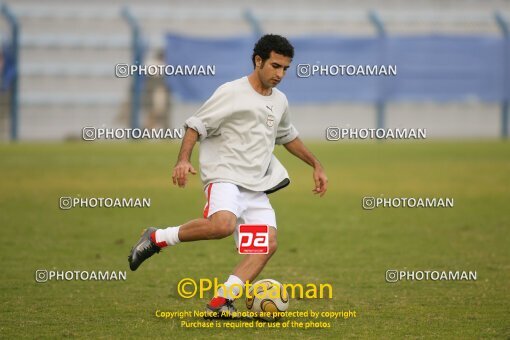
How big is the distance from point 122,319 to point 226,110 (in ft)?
4.82

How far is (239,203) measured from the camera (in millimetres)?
7492

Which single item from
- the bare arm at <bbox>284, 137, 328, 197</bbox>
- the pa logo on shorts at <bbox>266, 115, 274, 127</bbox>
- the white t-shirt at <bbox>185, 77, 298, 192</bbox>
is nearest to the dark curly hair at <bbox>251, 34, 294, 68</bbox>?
the white t-shirt at <bbox>185, 77, 298, 192</bbox>

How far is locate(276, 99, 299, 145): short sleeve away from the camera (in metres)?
7.80

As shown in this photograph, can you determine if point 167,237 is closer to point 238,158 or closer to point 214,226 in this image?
point 214,226

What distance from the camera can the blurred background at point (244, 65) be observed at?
26.1 m

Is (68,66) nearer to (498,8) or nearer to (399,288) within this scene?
(498,8)

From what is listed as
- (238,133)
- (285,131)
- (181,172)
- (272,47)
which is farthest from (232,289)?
(272,47)

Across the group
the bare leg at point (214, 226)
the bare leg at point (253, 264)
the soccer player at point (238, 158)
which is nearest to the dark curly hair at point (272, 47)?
the soccer player at point (238, 158)

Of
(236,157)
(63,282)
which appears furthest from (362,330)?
(63,282)

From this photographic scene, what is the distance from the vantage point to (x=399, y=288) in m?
8.69

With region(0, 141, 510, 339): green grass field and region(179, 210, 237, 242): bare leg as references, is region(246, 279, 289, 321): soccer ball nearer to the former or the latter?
region(0, 141, 510, 339): green grass field

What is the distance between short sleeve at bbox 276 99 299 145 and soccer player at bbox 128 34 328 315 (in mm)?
65

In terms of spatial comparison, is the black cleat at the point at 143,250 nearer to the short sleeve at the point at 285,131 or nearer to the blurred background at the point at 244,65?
the short sleeve at the point at 285,131

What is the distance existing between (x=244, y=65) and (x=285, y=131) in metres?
18.2
